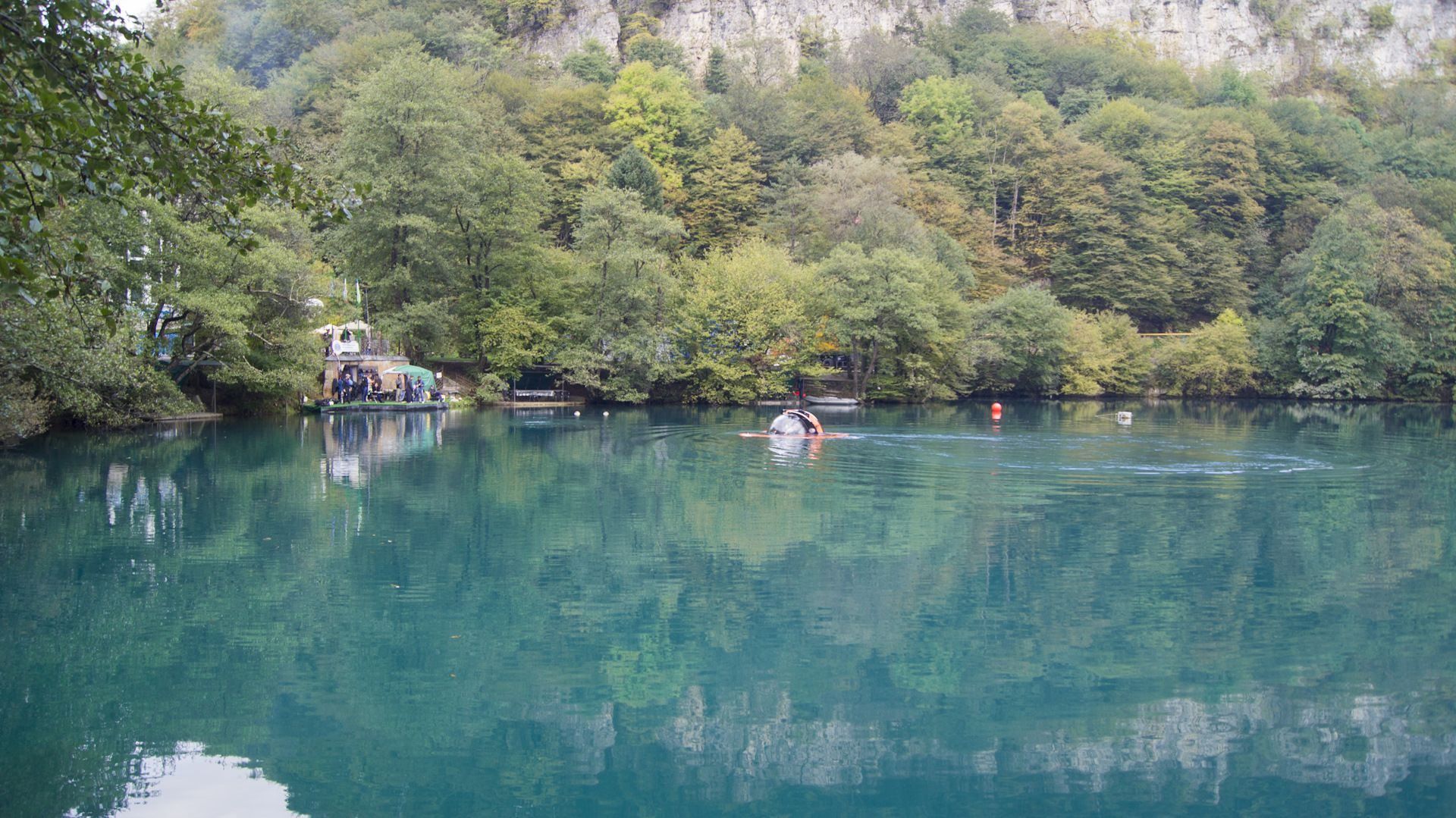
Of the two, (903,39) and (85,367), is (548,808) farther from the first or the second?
(903,39)

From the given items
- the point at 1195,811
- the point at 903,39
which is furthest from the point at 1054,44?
the point at 1195,811

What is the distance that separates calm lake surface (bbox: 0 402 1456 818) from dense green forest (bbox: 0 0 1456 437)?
36.0 feet

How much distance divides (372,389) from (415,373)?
1.96 meters

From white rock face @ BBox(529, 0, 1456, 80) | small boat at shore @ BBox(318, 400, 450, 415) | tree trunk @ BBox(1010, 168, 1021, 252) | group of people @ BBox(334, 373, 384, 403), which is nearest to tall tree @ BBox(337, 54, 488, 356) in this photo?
group of people @ BBox(334, 373, 384, 403)

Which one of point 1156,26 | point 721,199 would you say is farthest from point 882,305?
point 1156,26

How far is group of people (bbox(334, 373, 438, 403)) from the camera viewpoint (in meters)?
41.7

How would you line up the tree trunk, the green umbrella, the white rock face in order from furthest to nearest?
the white rock face → the tree trunk → the green umbrella

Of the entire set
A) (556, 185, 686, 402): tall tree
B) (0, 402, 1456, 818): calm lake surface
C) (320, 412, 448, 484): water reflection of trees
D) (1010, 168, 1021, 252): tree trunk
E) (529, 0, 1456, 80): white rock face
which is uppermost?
(529, 0, 1456, 80): white rock face

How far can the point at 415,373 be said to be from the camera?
43.4m

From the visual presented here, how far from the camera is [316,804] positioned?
19.6ft

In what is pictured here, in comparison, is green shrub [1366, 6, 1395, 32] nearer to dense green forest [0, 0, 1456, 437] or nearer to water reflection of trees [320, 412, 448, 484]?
dense green forest [0, 0, 1456, 437]

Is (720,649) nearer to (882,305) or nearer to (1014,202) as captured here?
(882,305)

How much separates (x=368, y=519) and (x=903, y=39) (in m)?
111

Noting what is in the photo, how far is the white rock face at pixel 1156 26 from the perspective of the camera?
11281 cm
